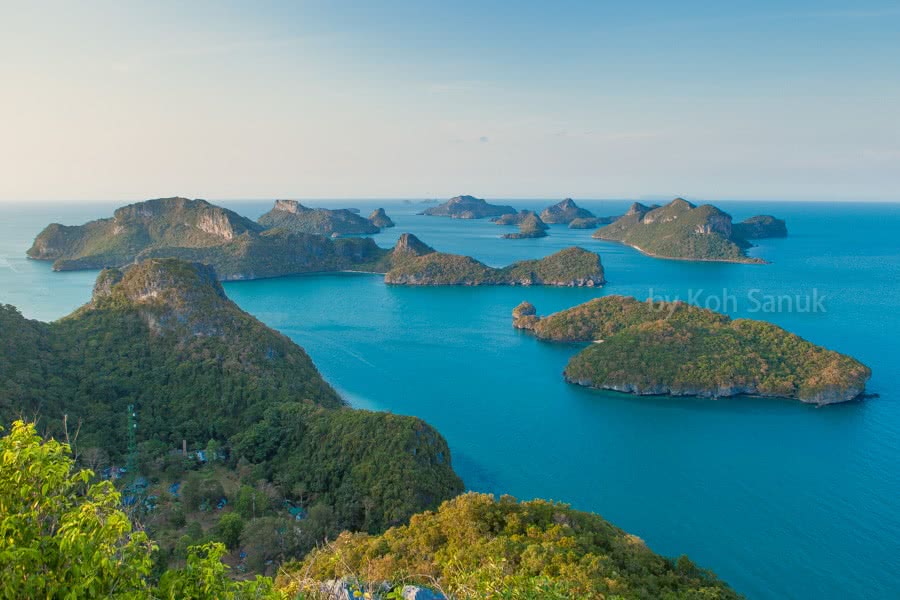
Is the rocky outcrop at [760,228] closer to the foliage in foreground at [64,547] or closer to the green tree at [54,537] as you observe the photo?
the foliage in foreground at [64,547]

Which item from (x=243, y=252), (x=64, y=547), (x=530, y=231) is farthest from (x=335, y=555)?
(x=530, y=231)

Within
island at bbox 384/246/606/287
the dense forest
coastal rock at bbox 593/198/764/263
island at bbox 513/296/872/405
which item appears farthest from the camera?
coastal rock at bbox 593/198/764/263

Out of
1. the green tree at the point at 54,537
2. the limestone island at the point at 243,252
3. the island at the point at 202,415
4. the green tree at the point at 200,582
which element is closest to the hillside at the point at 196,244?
the limestone island at the point at 243,252

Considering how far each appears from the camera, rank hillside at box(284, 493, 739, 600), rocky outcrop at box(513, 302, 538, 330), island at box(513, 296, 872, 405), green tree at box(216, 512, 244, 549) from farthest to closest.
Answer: rocky outcrop at box(513, 302, 538, 330) < island at box(513, 296, 872, 405) < green tree at box(216, 512, 244, 549) < hillside at box(284, 493, 739, 600)

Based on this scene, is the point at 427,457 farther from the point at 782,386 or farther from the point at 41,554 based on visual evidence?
the point at 782,386

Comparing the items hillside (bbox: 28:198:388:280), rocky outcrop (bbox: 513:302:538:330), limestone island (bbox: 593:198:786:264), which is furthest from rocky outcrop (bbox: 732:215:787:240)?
rocky outcrop (bbox: 513:302:538:330)

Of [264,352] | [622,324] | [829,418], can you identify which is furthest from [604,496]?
[622,324]

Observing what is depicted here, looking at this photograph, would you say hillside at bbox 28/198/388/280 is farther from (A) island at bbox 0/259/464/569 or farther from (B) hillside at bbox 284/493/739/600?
(B) hillside at bbox 284/493/739/600
